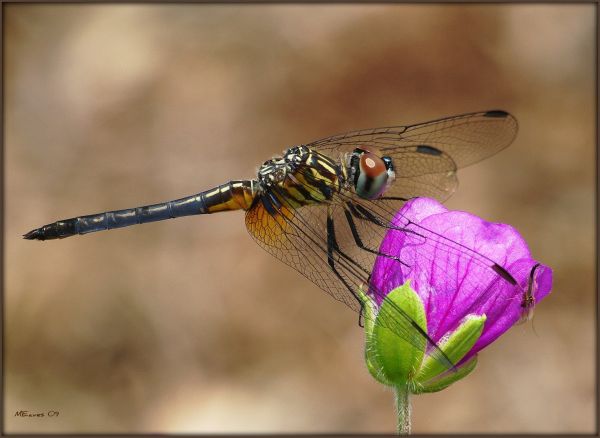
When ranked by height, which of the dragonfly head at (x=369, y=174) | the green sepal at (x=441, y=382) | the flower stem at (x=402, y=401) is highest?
the dragonfly head at (x=369, y=174)

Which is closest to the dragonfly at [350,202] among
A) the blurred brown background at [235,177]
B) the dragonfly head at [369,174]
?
the dragonfly head at [369,174]

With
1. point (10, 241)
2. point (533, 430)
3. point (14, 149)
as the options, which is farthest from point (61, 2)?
point (533, 430)

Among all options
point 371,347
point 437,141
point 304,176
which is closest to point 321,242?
point 304,176

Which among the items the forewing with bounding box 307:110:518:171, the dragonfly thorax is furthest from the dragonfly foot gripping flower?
the forewing with bounding box 307:110:518:171

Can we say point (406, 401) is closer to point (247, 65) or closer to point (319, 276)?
point (319, 276)

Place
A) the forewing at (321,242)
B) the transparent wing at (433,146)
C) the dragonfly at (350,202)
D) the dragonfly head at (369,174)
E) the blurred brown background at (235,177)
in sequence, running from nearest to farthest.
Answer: the dragonfly at (350,202) → the forewing at (321,242) → the dragonfly head at (369,174) → the transparent wing at (433,146) → the blurred brown background at (235,177)

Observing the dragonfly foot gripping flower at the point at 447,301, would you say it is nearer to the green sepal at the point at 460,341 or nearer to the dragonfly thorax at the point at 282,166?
the green sepal at the point at 460,341
